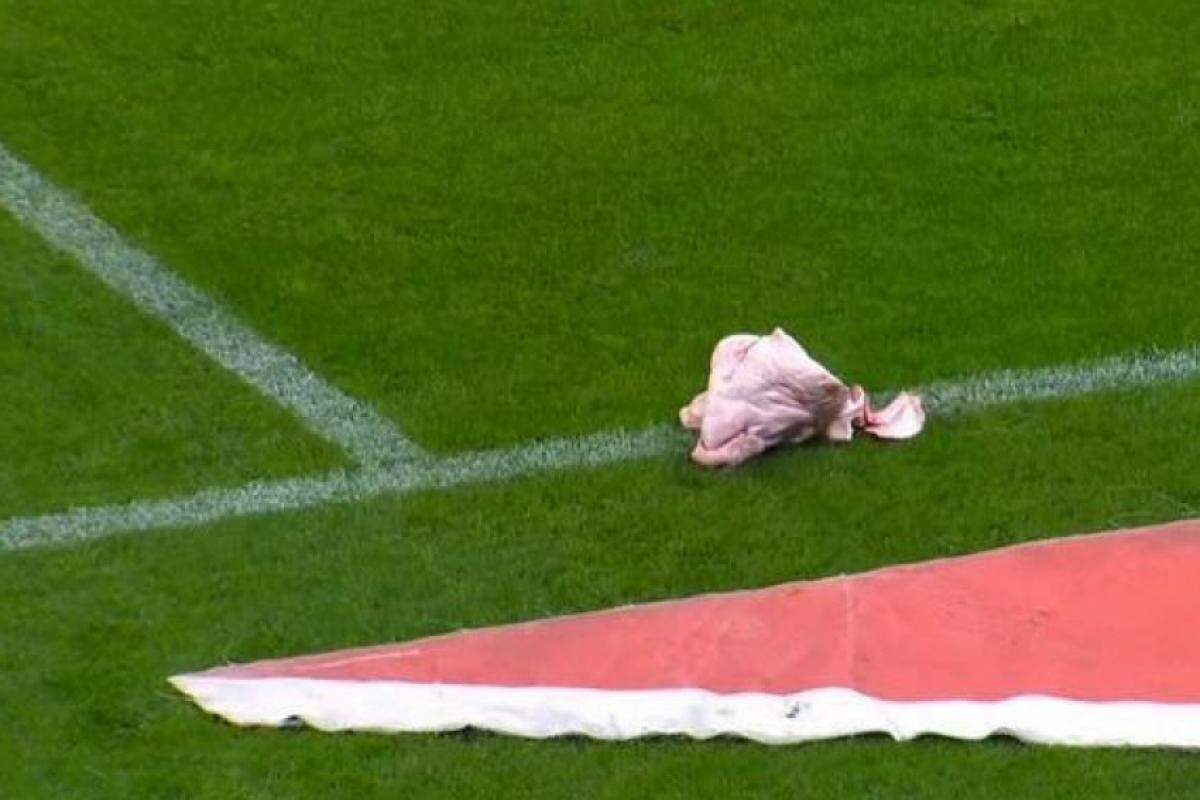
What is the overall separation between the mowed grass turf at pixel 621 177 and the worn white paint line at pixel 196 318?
0.06 metres

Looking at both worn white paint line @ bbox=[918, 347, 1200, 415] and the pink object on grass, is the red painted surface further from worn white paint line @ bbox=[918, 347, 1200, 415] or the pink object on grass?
worn white paint line @ bbox=[918, 347, 1200, 415]

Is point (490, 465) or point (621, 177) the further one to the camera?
point (621, 177)

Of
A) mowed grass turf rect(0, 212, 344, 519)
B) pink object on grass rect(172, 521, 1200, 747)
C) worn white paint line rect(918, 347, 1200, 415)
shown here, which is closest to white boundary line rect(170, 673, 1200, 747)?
pink object on grass rect(172, 521, 1200, 747)

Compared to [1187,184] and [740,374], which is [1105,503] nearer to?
[740,374]

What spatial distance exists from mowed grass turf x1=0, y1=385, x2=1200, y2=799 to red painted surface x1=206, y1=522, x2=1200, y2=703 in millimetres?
95

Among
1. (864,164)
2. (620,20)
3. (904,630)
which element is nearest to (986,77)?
(864,164)

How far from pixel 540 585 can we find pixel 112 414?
1.44m

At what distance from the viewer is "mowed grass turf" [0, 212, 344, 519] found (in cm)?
618

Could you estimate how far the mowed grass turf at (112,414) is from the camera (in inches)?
243

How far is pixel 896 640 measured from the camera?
215 inches

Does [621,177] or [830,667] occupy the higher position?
[621,177]

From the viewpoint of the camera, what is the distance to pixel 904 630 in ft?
18.0

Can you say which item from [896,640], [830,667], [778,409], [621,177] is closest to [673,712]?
[830,667]

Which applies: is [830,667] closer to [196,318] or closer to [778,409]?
[778,409]
